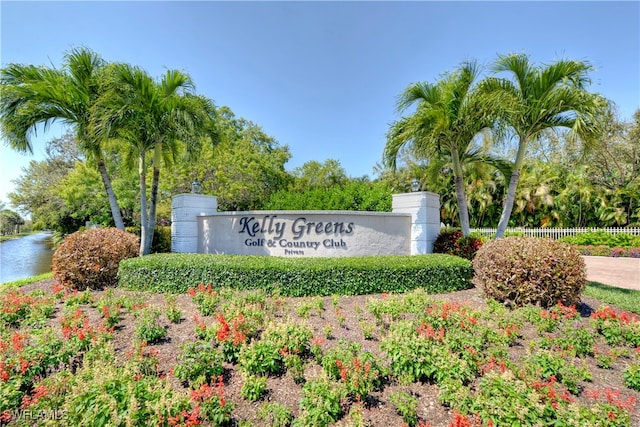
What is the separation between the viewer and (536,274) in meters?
5.53

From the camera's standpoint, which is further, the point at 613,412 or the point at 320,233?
the point at 320,233

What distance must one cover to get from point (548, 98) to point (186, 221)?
10766 millimetres

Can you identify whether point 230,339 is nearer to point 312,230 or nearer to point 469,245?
point 312,230

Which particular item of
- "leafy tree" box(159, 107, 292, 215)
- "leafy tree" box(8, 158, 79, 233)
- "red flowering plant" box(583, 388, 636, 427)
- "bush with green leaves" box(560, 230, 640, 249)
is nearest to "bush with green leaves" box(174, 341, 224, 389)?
"red flowering plant" box(583, 388, 636, 427)

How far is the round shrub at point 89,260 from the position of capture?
704 centimetres

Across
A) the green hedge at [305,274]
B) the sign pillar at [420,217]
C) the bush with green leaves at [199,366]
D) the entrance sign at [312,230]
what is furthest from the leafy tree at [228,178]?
the bush with green leaves at [199,366]

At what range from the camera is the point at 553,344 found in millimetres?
4297

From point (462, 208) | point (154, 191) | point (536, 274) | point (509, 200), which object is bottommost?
point (536, 274)

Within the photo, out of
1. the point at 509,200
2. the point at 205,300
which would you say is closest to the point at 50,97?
the point at 205,300

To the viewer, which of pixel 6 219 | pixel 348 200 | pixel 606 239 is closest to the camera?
pixel 348 200

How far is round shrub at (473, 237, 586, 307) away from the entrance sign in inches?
105

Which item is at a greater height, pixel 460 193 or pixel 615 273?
pixel 460 193

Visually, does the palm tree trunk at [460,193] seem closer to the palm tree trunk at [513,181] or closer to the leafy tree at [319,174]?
the palm tree trunk at [513,181]

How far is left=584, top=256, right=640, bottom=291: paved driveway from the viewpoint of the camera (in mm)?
8664
